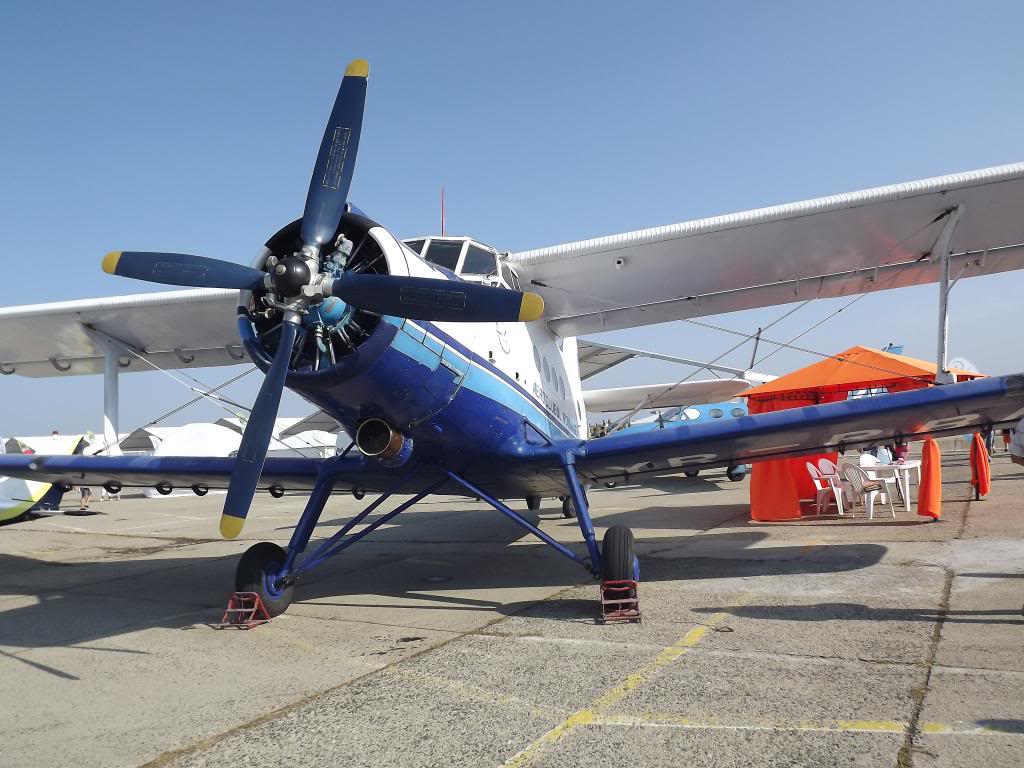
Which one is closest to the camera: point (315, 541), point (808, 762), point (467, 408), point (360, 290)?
point (808, 762)

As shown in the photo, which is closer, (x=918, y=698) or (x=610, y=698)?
(x=918, y=698)

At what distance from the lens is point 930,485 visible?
32.4 ft

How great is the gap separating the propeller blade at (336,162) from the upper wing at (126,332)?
449 cm

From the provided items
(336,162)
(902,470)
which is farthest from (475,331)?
(902,470)

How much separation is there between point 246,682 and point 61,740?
1.01 metres

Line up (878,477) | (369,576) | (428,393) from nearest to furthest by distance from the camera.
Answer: (428,393)
(369,576)
(878,477)

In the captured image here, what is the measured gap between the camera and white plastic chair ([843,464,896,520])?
11.0 metres

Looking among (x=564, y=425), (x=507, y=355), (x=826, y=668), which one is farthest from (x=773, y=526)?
(x=826, y=668)

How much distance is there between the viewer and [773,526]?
10719 millimetres

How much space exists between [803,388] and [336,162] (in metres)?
9.40

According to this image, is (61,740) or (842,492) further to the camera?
(842,492)

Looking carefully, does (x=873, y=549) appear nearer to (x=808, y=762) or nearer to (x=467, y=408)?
(x=467, y=408)

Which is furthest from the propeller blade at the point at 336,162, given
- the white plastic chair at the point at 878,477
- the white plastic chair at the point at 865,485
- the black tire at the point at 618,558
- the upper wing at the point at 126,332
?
the white plastic chair at the point at 878,477

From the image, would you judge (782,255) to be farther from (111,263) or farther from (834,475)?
(111,263)
